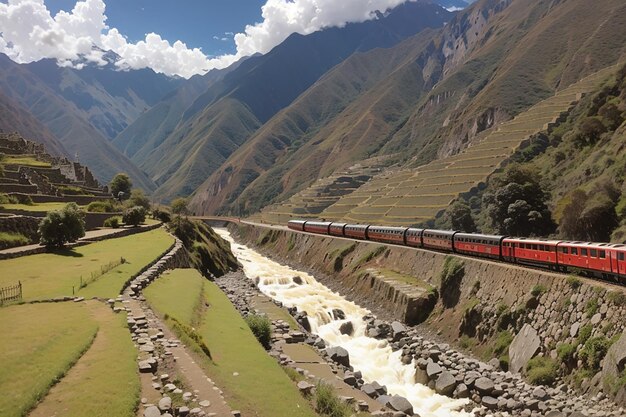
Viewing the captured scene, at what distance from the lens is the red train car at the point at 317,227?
259 ft

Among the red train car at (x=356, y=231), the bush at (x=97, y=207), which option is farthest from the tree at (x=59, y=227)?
the red train car at (x=356, y=231)

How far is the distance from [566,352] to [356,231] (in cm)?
4523

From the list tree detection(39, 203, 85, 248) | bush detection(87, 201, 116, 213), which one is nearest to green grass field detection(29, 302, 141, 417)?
tree detection(39, 203, 85, 248)

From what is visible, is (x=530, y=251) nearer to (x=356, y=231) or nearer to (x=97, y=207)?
(x=356, y=231)

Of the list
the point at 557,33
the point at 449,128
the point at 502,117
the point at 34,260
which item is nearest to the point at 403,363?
the point at 34,260

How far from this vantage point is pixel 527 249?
3334 cm

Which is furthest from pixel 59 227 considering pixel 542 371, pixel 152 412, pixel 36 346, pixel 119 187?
pixel 119 187

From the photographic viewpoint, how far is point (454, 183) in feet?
298

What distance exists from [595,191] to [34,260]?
163ft

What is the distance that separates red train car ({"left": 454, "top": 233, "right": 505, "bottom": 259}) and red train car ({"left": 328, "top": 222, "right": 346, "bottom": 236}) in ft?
97.7

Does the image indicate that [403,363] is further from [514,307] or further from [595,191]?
[595,191]

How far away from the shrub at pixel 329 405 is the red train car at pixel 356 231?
47305 mm

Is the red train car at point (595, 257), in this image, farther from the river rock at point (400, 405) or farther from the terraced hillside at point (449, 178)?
the terraced hillside at point (449, 178)

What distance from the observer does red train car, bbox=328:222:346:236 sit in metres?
72.9
